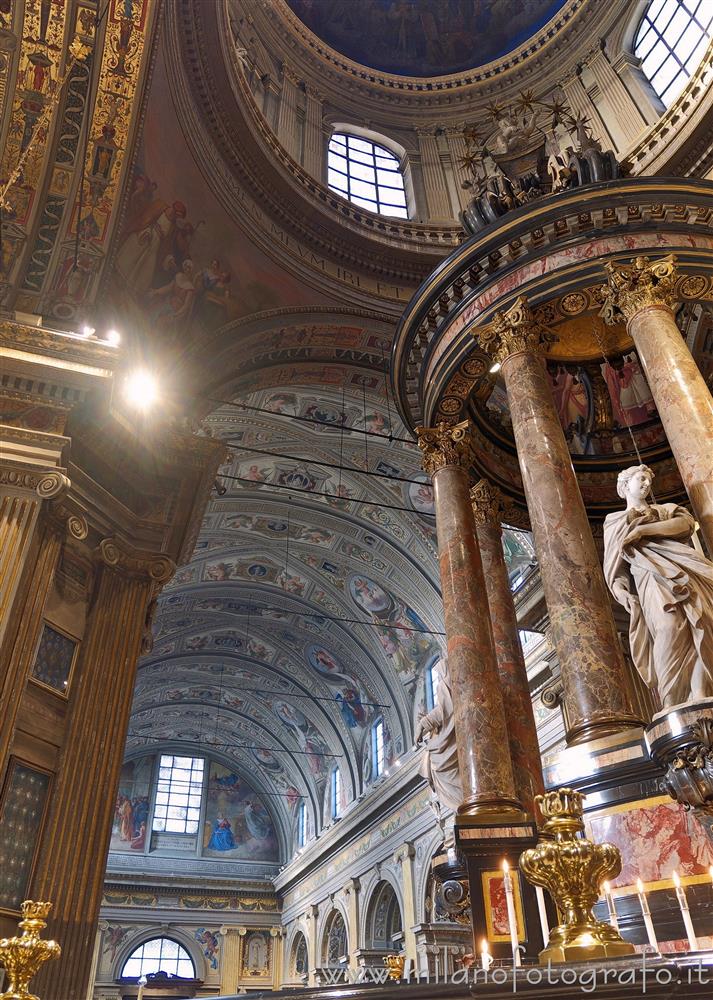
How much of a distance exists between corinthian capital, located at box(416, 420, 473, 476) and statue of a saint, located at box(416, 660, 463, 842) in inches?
92.2

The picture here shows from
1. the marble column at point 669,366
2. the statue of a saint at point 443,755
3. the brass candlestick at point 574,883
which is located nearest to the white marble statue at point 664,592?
the marble column at point 669,366

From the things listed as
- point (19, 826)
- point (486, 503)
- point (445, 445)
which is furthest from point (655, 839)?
point (19, 826)

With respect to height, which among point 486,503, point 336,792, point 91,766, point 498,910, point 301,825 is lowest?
point 498,910

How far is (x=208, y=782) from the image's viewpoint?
93.6 feet

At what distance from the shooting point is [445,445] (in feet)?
27.7

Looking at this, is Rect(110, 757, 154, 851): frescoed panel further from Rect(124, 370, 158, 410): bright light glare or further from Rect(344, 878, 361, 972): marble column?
Rect(124, 370, 158, 410): bright light glare

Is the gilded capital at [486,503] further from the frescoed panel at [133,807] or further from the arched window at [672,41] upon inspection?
the frescoed panel at [133,807]

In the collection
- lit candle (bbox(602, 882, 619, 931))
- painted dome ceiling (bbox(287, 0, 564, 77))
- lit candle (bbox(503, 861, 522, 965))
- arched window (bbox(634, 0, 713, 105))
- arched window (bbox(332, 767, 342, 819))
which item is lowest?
lit candle (bbox(503, 861, 522, 965))

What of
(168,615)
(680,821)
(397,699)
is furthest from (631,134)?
(168,615)

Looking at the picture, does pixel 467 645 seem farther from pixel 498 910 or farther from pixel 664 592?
pixel 664 592

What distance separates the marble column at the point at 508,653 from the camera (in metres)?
7.27

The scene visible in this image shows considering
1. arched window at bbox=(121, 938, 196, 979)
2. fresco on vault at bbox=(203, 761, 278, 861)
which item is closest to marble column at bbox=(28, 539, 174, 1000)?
arched window at bbox=(121, 938, 196, 979)

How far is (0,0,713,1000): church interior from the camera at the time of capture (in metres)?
5.11

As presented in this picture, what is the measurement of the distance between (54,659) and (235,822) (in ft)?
76.2
